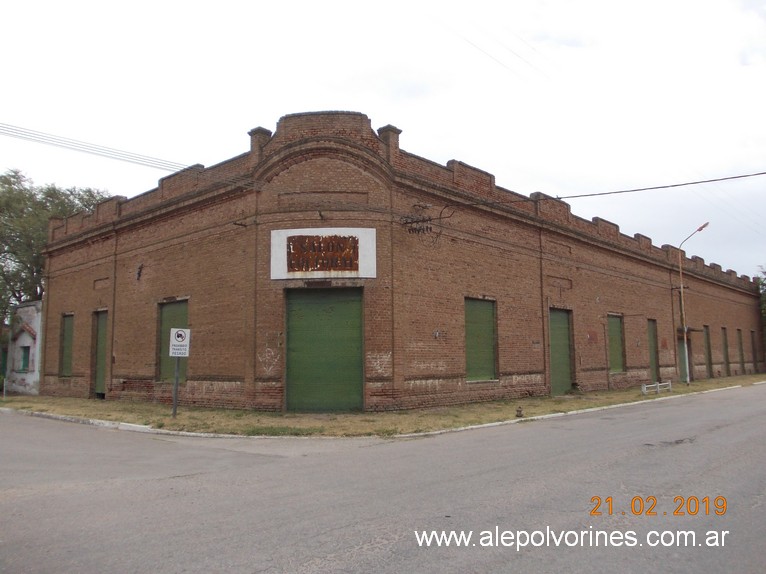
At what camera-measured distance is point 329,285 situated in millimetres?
16625

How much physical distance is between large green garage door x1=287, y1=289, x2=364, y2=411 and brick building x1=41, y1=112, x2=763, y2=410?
0.13 feet

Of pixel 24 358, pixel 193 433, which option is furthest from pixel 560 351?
pixel 24 358

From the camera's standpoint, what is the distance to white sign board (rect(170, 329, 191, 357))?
1538cm

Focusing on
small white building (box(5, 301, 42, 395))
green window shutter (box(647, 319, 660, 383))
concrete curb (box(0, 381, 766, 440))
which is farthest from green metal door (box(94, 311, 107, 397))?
green window shutter (box(647, 319, 660, 383))

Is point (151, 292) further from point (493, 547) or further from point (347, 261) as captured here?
point (493, 547)

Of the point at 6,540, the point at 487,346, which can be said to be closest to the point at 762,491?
the point at 6,540

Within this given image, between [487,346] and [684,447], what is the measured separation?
10703 millimetres

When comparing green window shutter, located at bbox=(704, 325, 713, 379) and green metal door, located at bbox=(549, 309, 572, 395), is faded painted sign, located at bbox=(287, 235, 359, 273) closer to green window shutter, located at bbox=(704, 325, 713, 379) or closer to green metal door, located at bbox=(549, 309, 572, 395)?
green metal door, located at bbox=(549, 309, 572, 395)

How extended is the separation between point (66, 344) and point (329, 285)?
16.6 m

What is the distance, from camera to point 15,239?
32344mm

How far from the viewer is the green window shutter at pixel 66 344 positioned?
26.1 m
